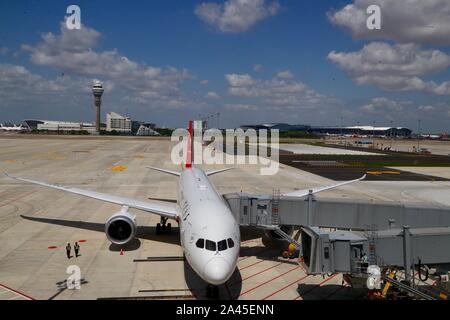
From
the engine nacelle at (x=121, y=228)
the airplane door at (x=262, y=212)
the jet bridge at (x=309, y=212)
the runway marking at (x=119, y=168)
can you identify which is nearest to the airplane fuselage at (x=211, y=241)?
the jet bridge at (x=309, y=212)

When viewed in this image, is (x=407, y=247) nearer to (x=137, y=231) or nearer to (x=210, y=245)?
(x=210, y=245)

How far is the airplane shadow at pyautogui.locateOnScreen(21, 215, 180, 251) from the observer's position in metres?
26.1

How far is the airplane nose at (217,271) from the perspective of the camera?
51.9 ft

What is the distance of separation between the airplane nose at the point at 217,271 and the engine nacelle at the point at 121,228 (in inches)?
403

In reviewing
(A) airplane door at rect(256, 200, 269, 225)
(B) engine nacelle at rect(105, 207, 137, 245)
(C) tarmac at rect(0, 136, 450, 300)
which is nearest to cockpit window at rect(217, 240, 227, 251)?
(C) tarmac at rect(0, 136, 450, 300)

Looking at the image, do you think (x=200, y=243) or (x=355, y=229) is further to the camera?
(x=355, y=229)

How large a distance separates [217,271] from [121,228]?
11261 millimetres

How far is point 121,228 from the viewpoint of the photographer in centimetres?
2517

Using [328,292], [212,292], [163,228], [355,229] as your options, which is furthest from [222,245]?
[163,228]
